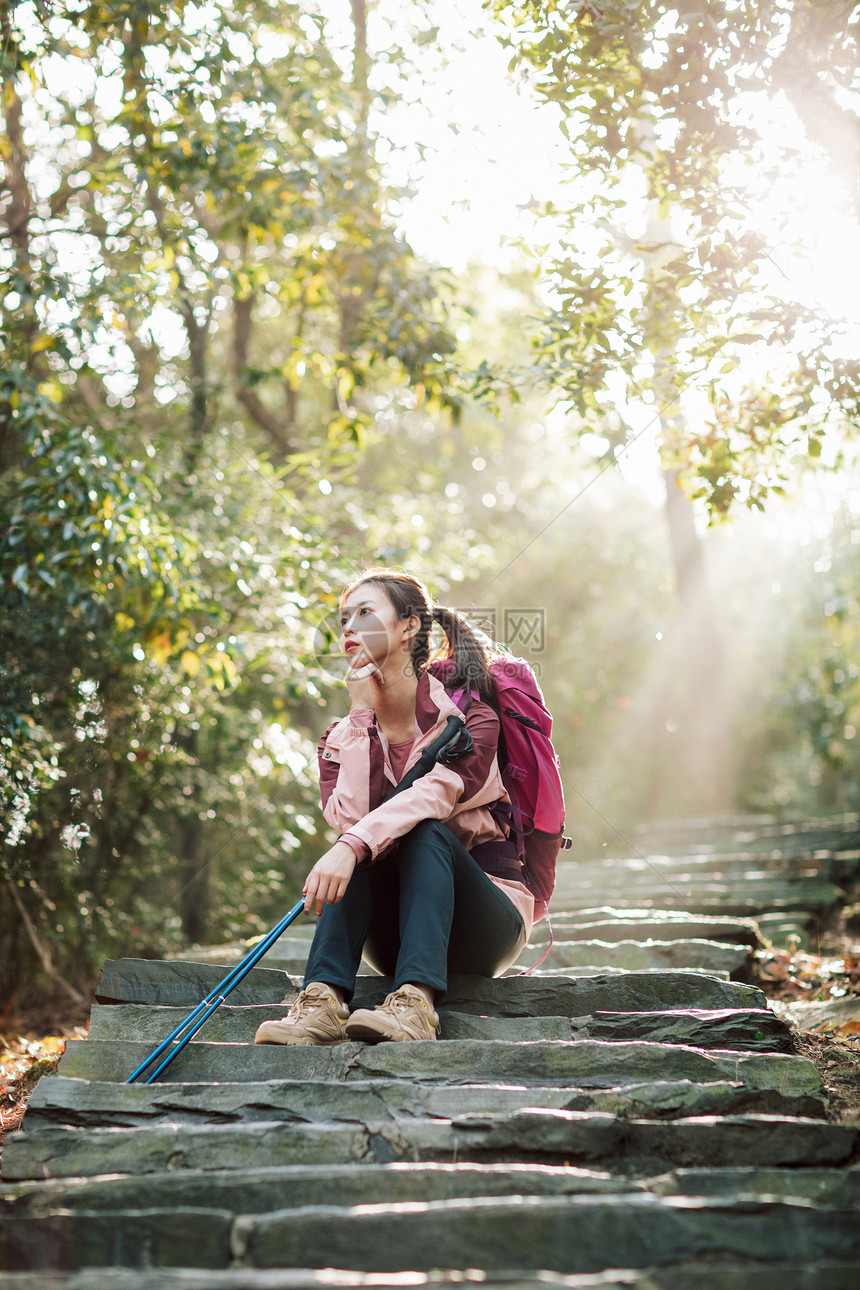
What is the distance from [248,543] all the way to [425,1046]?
3.23 m

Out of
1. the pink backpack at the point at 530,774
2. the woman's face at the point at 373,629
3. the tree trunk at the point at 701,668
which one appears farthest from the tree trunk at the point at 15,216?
the tree trunk at the point at 701,668

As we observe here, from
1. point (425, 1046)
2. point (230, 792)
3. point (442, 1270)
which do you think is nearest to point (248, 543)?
point (230, 792)

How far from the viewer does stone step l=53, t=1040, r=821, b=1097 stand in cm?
207

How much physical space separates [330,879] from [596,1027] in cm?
80

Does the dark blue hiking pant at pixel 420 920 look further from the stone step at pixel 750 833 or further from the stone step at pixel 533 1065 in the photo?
the stone step at pixel 750 833

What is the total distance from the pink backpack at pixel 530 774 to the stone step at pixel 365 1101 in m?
0.81

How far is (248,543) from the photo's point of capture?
4871 millimetres

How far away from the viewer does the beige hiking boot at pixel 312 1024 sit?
2229mm

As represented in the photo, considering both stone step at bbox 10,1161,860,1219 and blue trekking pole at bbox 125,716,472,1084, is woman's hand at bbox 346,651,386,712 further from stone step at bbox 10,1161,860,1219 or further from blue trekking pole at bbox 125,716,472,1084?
stone step at bbox 10,1161,860,1219

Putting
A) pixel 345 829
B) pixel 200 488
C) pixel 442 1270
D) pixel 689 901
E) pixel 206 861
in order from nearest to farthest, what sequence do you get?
pixel 442 1270
pixel 345 829
pixel 689 901
pixel 200 488
pixel 206 861

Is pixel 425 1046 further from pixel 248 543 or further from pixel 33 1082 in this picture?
pixel 248 543

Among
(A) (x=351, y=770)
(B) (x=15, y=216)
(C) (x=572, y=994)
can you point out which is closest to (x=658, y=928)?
(C) (x=572, y=994)

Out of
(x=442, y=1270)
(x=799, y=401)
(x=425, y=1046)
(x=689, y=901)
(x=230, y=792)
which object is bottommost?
(x=442, y=1270)

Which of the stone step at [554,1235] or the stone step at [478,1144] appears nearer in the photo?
the stone step at [554,1235]
